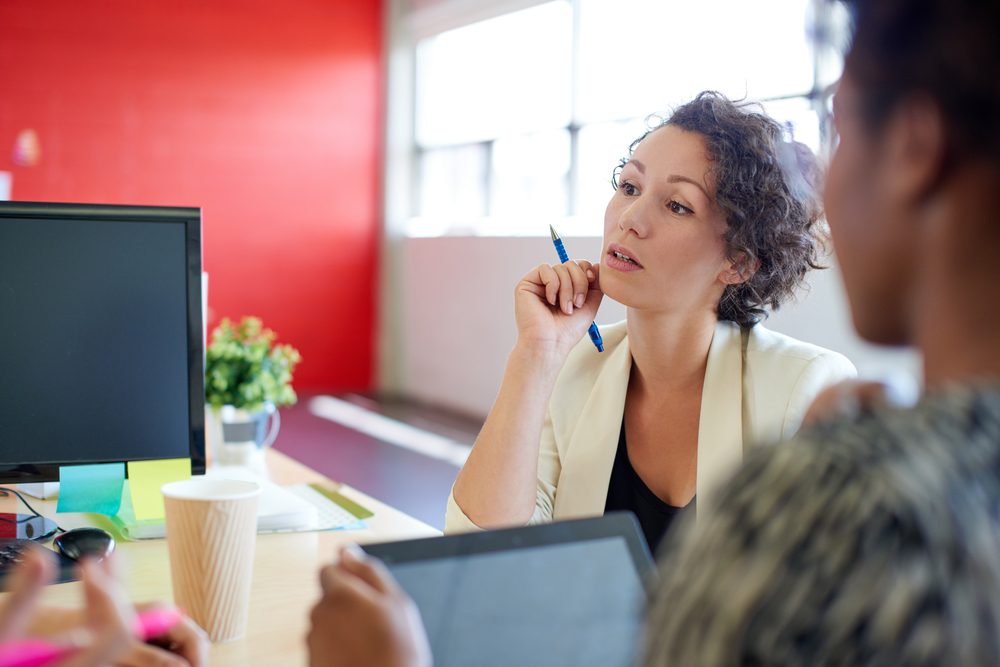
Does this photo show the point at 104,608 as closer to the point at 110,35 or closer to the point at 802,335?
the point at 802,335

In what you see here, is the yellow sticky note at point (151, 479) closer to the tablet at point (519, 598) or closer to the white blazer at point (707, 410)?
the white blazer at point (707, 410)

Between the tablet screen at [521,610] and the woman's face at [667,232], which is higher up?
the woman's face at [667,232]

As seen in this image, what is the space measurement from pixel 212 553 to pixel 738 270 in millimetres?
1023

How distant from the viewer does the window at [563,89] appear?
361 centimetres

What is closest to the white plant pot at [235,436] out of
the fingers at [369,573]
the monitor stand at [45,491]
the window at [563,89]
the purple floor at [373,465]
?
the monitor stand at [45,491]

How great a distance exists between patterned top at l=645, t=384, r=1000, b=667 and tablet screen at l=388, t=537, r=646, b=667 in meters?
0.25

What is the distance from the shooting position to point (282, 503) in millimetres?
1150

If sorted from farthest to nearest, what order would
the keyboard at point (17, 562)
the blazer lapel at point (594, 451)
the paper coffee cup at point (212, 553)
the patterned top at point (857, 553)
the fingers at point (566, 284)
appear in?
the fingers at point (566, 284)
the blazer lapel at point (594, 451)
the keyboard at point (17, 562)
the paper coffee cup at point (212, 553)
the patterned top at point (857, 553)

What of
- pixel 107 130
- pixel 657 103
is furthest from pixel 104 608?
pixel 107 130

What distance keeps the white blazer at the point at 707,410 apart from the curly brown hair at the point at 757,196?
10 cm

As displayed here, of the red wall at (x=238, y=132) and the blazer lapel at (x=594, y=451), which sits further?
the red wall at (x=238, y=132)

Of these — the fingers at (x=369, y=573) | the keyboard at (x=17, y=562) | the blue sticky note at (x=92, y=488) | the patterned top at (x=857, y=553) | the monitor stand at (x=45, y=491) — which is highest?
the patterned top at (x=857, y=553)

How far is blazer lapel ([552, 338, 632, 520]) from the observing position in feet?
4.37


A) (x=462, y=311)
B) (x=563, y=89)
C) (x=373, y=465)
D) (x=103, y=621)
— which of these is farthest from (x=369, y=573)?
(x=462, y=311)
